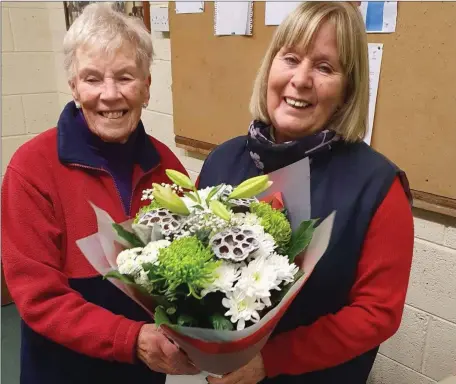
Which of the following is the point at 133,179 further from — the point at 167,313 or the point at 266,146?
the point at 167,313

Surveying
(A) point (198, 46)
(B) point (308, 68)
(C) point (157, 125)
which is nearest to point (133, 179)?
(B) point (308, 68)

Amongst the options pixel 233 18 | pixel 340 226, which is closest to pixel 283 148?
pixel 340 226

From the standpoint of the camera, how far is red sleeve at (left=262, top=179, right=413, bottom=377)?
3.20 feet

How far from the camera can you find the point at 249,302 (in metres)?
0.76

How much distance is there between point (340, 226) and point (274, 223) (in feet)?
0.81

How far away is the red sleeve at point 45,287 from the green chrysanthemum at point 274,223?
398 millimetres

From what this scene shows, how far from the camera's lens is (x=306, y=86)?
1.10 metres

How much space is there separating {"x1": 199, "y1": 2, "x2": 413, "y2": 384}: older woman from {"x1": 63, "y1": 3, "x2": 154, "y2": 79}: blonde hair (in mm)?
364

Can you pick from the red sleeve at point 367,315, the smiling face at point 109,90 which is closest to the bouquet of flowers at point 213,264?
the red sleeve at point 367,315

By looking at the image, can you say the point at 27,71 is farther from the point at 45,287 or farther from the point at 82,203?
the point at 45,287

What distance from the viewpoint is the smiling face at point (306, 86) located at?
1.08m

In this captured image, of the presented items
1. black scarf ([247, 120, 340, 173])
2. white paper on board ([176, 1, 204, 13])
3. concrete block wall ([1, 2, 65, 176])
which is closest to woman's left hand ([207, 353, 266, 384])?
black scarf ([247, 120, 340, 173])

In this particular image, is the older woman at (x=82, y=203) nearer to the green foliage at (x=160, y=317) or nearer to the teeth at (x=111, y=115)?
the teeth at (x=111, y=115)

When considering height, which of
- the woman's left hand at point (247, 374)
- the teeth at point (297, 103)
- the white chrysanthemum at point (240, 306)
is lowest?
the woman's left hand at point (247, 374)
